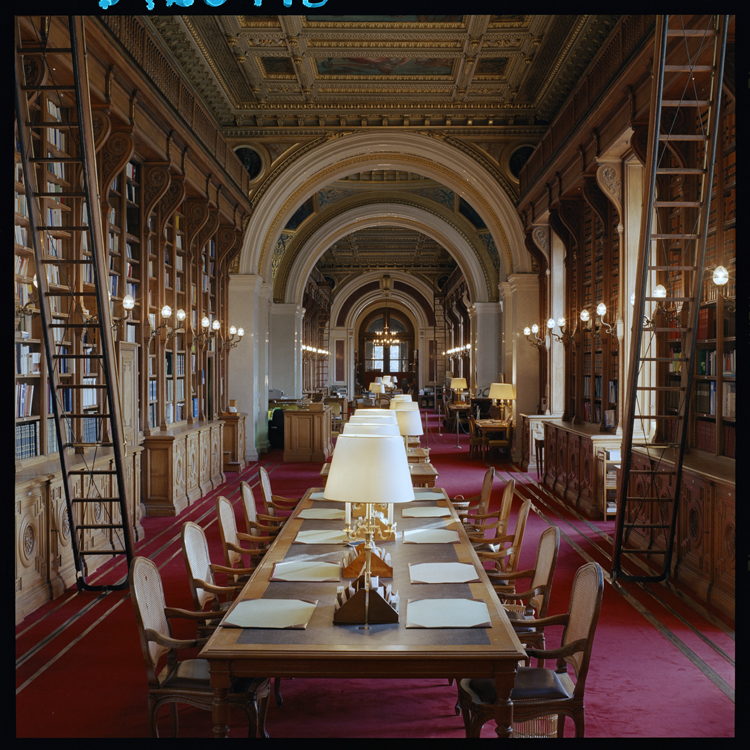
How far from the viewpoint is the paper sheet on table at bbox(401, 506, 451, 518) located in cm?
448

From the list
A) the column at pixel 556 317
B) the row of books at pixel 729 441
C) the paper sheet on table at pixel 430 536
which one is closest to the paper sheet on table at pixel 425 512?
the paper sheet on table at pixel 430 536

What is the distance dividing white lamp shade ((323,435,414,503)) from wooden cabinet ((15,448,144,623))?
307 centimetres

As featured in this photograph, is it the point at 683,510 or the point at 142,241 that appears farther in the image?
Answer: the point at 142,241

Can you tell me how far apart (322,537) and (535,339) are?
9.23 m

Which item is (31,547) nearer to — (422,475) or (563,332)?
(422,475)

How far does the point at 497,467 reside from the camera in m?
12.2

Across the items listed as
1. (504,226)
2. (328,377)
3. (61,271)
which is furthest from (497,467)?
(328,377)

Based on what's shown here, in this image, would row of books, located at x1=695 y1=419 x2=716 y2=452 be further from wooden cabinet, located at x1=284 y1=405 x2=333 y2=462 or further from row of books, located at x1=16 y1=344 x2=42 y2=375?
wooden cabinet, located at x1=284 y1=405 x2=333 y2=462

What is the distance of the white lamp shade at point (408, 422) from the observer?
230 inches

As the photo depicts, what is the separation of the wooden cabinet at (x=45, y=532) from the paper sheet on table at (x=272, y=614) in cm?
259

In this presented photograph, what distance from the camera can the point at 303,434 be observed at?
13.0m

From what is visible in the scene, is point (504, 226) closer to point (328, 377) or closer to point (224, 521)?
point (224, 521)

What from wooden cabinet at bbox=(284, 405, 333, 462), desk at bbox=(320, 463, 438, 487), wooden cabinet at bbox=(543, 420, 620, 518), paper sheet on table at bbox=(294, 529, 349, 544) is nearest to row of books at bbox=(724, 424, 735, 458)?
wooden cabinet at bbox=(543, 420, 620, 518)
